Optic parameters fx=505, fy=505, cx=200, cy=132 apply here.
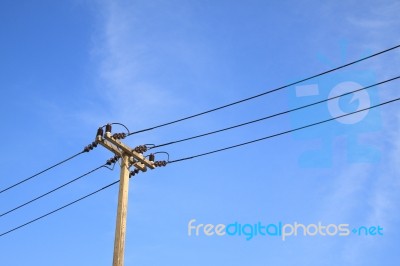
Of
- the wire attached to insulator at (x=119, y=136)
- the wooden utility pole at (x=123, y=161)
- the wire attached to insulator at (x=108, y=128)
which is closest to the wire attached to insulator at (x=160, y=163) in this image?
the wooden utility pole at (x=123, y=161)

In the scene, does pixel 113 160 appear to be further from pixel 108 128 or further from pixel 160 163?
pixel 160 163

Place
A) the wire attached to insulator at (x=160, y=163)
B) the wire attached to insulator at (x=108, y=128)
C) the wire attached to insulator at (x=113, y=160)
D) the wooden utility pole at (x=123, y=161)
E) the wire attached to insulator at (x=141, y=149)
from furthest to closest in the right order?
the wire attached to insulator at (x=160, y=163)
the wire attached to insulator at (x=141, y=149)
the wire attached to insulator at (x=113, y=160)
the wire attached to insulator at (x=108, y=128)
the wooden utility pole at (x=123, y=161)

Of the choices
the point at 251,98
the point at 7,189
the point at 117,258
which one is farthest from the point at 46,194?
Answer: the point at 251,98

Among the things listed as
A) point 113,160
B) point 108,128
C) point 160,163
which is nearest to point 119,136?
point 108,128

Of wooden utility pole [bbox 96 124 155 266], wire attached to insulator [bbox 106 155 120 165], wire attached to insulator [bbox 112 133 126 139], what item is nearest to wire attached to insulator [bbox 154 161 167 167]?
wooden utility pole [bbox 96 124 155 266]

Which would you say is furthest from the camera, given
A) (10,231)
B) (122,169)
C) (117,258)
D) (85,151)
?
(10,231)

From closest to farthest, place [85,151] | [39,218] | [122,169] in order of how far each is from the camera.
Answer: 1. [122,169]
2. [85,151]
3. [39,218]

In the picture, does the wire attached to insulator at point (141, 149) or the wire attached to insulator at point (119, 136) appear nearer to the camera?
the wire attached to insulator at point (119, 136)

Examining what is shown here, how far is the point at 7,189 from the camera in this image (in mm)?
17656

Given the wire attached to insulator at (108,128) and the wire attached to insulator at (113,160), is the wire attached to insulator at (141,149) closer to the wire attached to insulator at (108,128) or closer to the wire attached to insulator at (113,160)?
the wire attached to insulator at (113,160)

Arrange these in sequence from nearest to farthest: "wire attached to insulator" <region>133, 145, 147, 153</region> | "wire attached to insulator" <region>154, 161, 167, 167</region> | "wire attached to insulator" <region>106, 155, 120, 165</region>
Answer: "wire attached to insulator" <region>106, 155, 120, 165</region> → "wire attached to insulator" <region>133, 145, 147, 153</region> → "wire attached to insulator" <region>154, 161, 167, 167</region>

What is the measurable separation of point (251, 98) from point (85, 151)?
487cm

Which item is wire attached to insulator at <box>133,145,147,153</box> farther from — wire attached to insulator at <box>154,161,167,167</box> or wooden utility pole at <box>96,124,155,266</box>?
wire attached to insulator at <box>154,161,167,167</box>

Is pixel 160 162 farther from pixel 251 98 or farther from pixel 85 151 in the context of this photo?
pixel 251 98
